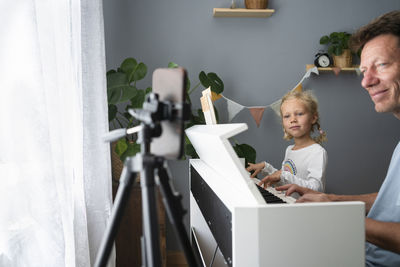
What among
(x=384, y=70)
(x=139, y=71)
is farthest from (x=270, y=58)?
(x=384, y=70)

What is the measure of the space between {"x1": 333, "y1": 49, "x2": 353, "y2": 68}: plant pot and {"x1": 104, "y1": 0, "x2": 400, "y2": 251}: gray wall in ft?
0.38

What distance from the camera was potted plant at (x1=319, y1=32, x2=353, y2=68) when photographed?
9.29ft

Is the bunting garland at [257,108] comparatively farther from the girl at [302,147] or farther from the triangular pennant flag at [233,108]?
the girl at [302,147]

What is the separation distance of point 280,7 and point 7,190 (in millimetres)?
2708

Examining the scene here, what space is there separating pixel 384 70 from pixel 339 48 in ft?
6.02

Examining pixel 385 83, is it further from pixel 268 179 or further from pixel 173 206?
pixel 173 206

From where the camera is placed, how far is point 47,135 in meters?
1.08

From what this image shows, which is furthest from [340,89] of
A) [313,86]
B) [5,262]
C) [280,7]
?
[5,262]

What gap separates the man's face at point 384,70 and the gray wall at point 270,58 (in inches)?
67.6

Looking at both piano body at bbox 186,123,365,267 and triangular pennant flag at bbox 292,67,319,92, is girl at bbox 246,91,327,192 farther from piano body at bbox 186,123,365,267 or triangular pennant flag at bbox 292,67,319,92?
piano body at bbox 186,123,365,267

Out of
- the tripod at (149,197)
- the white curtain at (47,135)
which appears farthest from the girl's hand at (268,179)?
the tripod at (149,197)

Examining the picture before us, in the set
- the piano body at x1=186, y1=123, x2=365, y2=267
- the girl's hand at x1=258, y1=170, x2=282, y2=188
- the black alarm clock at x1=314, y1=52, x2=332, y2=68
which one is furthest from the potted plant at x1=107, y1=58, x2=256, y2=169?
the piano body at x1=186, y1=123, x2=365, y2=267

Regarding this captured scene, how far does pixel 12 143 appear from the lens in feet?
3.19

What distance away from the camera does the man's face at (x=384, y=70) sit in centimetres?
115
